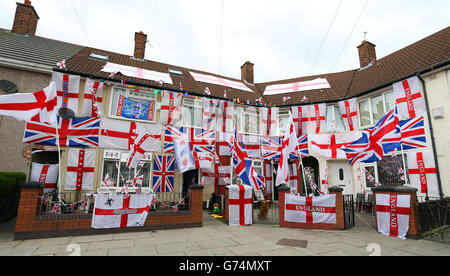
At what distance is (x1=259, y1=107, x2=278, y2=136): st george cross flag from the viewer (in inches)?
524

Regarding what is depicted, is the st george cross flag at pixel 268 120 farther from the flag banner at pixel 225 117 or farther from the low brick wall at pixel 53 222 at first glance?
the low brick wall at pixel 53 222

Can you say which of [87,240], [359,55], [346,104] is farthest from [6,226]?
[359,55]

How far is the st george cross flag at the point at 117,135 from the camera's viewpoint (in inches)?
345

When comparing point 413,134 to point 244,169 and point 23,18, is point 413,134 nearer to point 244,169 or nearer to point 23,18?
point 244,169

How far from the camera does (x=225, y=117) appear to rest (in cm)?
1231

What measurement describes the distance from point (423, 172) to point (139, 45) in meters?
17.6

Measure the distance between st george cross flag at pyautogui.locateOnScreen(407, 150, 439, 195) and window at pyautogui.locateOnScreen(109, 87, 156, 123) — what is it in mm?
12519

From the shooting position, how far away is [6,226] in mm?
7059

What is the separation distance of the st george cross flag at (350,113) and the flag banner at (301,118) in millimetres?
1982

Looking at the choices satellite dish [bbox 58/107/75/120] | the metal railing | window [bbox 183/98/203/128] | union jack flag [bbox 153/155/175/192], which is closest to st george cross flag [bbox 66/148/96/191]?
satellite dish [bbox 58/107/75/120]

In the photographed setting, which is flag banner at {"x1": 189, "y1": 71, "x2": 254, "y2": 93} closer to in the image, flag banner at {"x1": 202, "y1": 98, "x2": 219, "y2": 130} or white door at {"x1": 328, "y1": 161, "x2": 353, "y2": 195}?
flag banner at {"x1": 202, "y1": 98, "x2": 219, "y2": 130}

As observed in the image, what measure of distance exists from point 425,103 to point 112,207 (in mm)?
13119

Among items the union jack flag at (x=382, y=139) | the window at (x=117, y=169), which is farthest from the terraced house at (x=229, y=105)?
the union jack flag at (x=382, y=139)
